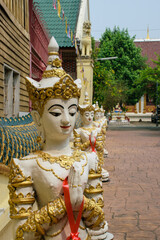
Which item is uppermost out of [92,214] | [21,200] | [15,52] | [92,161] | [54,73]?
[15,52]

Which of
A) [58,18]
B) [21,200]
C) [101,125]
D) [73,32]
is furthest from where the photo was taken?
[58,18]

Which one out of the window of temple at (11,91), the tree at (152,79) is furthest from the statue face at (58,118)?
the tree at (152,79)

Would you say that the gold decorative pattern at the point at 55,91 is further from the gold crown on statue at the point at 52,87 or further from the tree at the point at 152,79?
the tree at the point at 152,79

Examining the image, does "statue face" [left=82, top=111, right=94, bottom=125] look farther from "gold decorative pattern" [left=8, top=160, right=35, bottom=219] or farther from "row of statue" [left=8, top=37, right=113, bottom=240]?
"gold decorative pattern" [left=8, top=160, right=35, bottom=219]

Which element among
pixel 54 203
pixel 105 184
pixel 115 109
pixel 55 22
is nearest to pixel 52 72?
pixel 54 203

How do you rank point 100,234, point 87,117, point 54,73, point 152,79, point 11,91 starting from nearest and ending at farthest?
1. point 54,73
2. point 100,234
3. point 87,117
4. point 11,91
5. point 152,79

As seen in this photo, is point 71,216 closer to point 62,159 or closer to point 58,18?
point 62,159

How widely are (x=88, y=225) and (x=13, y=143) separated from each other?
1978 millimetres

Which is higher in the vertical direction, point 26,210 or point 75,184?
point 75,184

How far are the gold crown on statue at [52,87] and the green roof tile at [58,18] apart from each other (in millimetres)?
13027

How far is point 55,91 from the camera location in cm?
265

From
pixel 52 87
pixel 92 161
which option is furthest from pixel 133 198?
pixel 52 87

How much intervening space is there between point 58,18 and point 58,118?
51.1 ft

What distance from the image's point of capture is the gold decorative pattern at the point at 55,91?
2.66 metres
